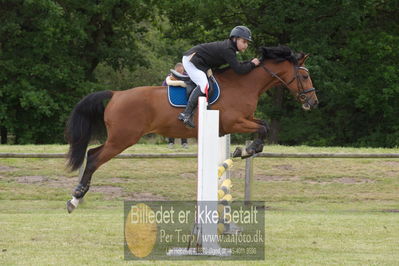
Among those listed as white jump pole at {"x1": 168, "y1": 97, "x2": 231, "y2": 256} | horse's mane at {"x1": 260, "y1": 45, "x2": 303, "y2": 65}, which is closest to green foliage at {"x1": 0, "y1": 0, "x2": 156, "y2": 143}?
horse's mane at {"x1": 260, "y1": 45, "x2": 303, "y2": 65}

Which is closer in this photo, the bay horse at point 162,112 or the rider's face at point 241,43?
the rider's face at point 241,43

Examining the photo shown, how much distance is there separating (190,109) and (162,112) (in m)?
0.44

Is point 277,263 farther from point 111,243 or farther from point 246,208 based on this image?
point 246,208

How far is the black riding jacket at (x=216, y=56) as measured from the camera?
28.4 ft

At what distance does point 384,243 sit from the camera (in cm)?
846

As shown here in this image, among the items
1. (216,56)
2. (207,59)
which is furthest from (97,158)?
(216,56)

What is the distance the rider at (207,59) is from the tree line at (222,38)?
17353 mm

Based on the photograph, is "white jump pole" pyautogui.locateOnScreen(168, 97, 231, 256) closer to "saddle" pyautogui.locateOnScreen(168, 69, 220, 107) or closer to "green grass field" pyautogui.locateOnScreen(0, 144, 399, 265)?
"green grass field" pyautogui.locateOnScreen(0, 144, 399, 265)

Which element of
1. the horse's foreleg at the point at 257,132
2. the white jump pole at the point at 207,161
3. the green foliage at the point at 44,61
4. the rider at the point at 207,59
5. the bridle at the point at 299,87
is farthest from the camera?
the green foliage at the point at 44,61

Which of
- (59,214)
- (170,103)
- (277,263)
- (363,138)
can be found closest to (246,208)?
(59,214)

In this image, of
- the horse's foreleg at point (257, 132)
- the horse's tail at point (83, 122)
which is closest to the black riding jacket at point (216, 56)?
the horse's foreleg at point (257, 132)

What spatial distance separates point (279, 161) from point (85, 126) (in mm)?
6935

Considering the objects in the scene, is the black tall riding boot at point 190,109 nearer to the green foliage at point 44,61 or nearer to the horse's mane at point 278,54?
the horse's mane at point 278,54

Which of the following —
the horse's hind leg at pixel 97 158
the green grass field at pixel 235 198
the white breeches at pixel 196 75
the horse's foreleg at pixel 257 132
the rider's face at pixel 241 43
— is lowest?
the green grass field at pixel 235 198
